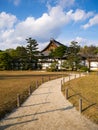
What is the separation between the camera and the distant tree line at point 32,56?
180 feet

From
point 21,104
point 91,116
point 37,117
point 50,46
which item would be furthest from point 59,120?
point 50,46

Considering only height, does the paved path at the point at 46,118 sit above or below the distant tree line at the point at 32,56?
below

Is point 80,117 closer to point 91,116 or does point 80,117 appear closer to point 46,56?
point 91,116

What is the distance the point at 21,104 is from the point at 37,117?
10.6 ft

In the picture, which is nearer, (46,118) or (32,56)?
(46,118)

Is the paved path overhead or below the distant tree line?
below

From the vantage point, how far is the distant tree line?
5488 cm

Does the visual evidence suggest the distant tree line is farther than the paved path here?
Yes

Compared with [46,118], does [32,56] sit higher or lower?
higher

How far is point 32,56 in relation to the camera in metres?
59.7

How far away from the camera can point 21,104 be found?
13508 millimetres

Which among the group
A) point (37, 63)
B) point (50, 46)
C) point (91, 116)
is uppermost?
point (50, 46)

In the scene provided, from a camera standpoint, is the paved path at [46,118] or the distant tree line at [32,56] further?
the distant tree line at [32,56]

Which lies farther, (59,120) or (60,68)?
(60,68)
